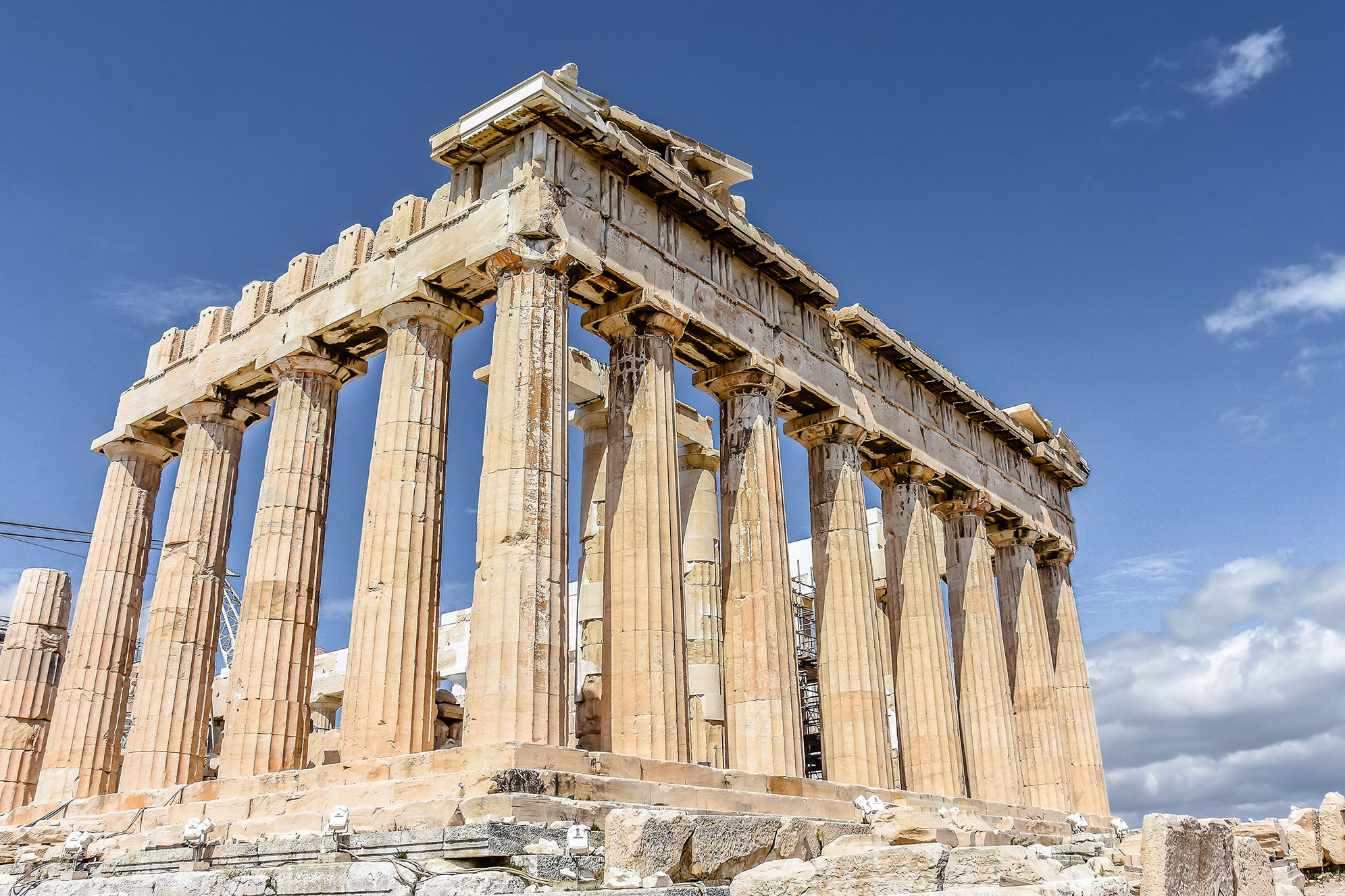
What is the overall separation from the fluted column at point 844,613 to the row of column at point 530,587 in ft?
0.17

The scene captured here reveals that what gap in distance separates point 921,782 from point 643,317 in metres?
12.8

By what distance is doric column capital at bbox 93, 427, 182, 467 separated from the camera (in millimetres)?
26625

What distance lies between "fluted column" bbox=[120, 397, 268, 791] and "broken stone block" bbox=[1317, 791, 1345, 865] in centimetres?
2017

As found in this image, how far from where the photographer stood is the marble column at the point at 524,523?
16.3m

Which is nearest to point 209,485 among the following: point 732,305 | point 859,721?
point 732,305

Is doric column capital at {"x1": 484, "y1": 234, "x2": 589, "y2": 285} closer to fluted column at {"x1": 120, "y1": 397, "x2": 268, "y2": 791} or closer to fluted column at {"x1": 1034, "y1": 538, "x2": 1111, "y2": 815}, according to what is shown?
fluted column at {"x1": 120, "y1": 397, "x2": 268, "y2": 791}

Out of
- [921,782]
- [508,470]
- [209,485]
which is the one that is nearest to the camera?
[508,470]

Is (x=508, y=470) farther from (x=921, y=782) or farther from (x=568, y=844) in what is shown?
(x=921, y=782)

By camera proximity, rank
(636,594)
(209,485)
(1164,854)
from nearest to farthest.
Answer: (1164,854) → (636,594) → (209,485)

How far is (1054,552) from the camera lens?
35.4 m

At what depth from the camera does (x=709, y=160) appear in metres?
23.8

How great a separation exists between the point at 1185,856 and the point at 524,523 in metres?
10.9

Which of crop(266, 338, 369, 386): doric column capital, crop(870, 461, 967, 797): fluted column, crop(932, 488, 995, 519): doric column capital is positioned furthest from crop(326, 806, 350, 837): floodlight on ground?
crop(932, 488, 995, 519): doric column capital

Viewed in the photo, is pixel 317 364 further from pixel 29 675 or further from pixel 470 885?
pixel 470 885
